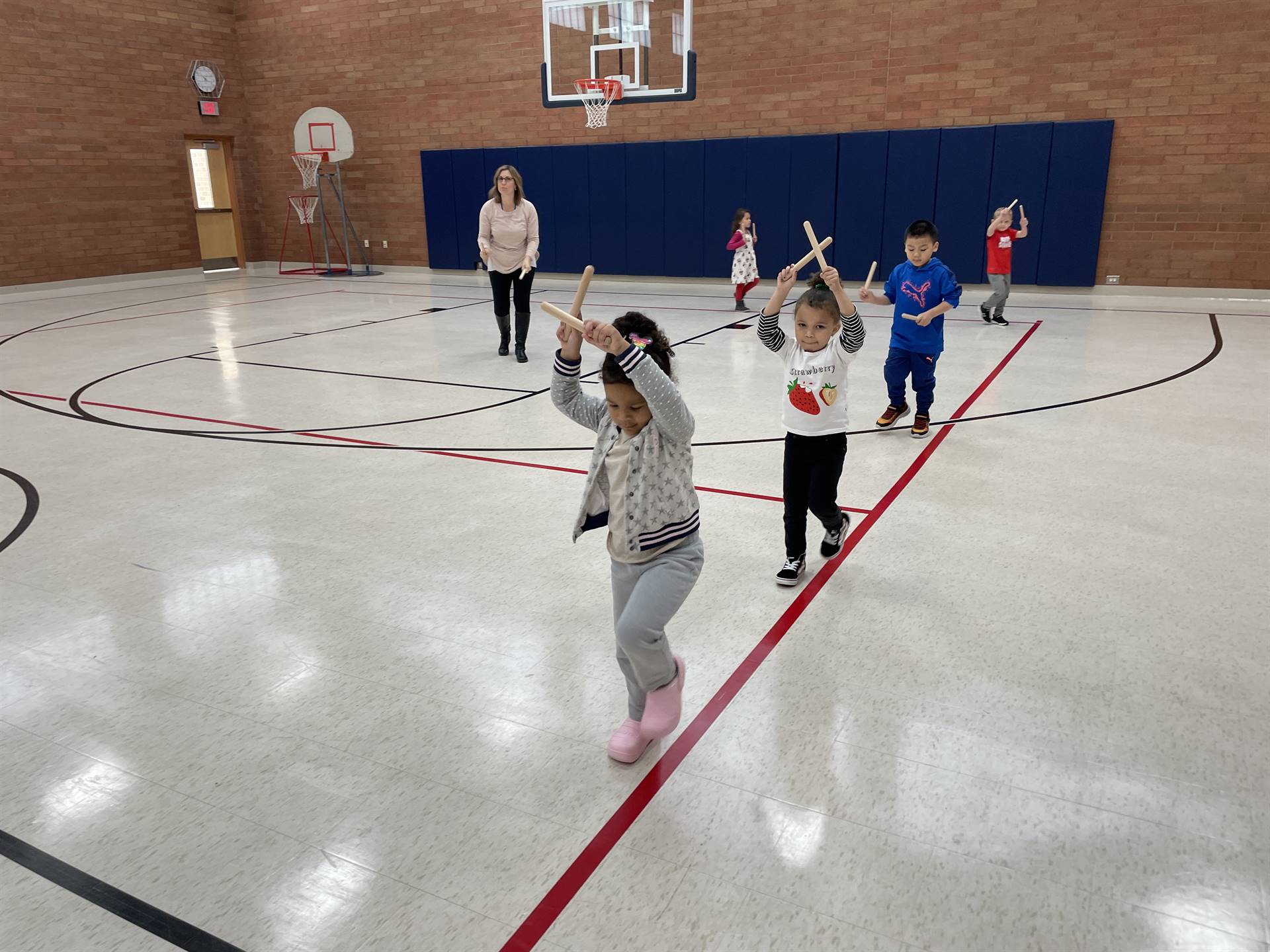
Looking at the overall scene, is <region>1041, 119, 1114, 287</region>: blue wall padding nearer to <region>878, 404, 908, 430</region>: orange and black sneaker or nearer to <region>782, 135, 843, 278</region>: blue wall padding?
<region>782, 135, 843, 278</region>: blue wall padding

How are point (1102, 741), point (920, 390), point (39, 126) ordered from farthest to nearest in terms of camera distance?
point (39, 126), point (920, 390), point (1102, 741)

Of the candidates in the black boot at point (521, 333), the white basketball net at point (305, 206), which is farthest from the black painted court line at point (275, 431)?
the white basketball net at point (305, 206)

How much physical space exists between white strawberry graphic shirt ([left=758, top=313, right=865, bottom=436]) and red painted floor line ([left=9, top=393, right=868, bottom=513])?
0.57 meters

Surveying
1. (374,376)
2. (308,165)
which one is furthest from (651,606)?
(308,165)

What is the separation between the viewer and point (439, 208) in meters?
14.2

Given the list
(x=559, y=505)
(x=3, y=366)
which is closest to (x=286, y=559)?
(x=559, y=505)

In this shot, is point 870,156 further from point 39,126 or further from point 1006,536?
point 39,126

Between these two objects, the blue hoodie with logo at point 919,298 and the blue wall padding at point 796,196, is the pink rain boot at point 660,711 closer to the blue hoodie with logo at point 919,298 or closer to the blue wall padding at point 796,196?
the blue hoodie with logo at point 919,298

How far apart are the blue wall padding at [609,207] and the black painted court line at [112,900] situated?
453 inches

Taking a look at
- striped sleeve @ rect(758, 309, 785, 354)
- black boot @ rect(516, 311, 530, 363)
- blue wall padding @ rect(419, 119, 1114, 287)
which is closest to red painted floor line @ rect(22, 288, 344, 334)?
blue wall padding @ rect(419, 119, 1114, 287)

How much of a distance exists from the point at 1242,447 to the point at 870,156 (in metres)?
7.72

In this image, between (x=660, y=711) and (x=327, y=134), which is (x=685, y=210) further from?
(x=660, y=711)

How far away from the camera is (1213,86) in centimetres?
974

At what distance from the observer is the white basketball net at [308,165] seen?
14.3 meters
